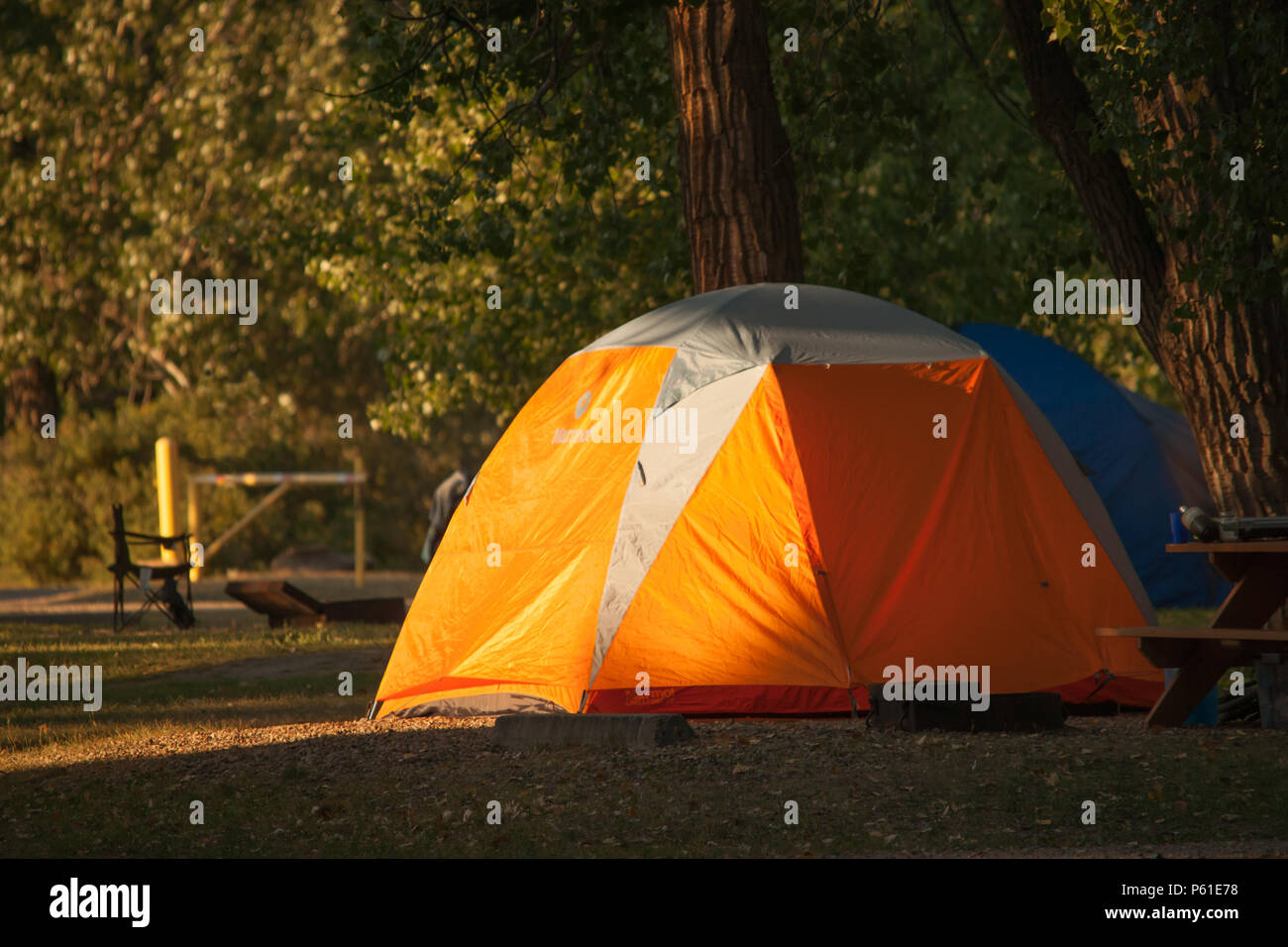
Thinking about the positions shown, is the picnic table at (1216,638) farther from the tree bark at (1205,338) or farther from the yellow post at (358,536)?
the yellow post at (358,536)

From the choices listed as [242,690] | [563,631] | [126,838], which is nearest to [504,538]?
[563,631]

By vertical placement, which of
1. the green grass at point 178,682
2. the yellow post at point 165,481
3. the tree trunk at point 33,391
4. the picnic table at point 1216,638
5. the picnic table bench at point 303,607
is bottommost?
the green grass at point 178,682

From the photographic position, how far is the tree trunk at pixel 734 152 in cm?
1113

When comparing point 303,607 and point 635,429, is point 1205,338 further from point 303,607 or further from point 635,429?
point 303,607

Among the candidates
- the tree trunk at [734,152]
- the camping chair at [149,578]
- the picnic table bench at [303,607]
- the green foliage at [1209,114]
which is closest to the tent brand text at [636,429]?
the tree trunk at [734,152]

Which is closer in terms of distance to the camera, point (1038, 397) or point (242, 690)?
point (242, 690)

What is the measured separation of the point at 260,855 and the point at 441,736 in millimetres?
2178

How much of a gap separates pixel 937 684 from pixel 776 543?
3.73 feet

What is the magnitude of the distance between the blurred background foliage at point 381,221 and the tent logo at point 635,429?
140 inches

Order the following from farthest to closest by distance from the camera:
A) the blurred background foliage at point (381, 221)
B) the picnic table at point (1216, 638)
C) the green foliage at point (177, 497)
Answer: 1. the green foliage at point (177, 497)
2. the blurred background foliage at point (381, 221)
3. the picnic table at point (1216, 638)

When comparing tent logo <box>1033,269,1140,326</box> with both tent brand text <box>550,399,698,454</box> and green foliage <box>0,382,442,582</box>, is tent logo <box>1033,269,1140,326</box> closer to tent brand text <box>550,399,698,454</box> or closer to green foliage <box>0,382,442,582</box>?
tent brand text <box>550,399,698,454</box>

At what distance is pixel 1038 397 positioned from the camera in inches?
661

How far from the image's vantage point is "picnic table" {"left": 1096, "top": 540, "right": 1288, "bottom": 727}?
7.68m
